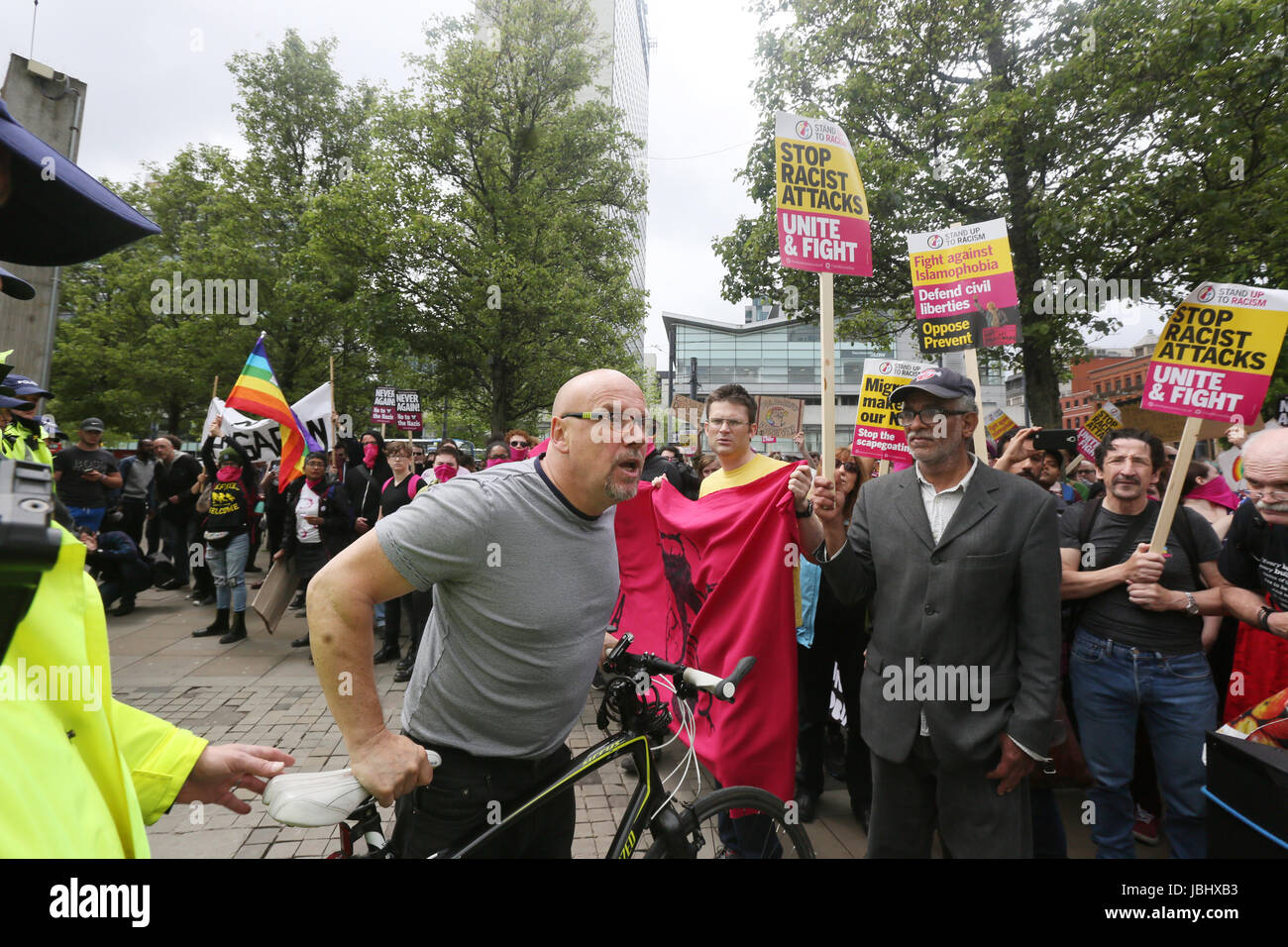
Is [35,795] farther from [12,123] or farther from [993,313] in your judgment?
[993,313]

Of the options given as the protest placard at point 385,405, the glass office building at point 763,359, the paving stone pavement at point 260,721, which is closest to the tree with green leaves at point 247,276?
the protest placard at point 385,405

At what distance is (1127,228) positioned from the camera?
11.1 m

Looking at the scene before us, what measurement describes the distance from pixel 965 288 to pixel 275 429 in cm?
876

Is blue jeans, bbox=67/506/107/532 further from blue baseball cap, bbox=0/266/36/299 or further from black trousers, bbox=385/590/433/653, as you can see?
blue baseball cap, bbox=0/266/36/299

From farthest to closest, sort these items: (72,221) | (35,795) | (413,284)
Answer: (413,284) < (72,221) < (35,795)

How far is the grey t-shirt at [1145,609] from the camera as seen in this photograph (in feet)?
9.93

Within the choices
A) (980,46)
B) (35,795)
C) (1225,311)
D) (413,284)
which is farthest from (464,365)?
(35,795)

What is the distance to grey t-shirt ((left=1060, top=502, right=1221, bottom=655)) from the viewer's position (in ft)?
9.93

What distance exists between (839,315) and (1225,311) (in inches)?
483

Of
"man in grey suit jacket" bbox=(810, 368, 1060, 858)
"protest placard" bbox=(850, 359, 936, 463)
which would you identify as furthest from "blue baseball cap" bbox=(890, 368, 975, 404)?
"protest placard" bbox=(850, 359, 936, 463)

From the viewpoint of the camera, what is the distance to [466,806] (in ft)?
6.36

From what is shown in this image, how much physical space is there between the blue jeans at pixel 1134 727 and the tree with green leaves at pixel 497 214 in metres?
16.5

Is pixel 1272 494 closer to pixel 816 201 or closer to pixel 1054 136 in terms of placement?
pixel 816 201

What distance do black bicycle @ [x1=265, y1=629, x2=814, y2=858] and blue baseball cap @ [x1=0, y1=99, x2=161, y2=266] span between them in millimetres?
1385
